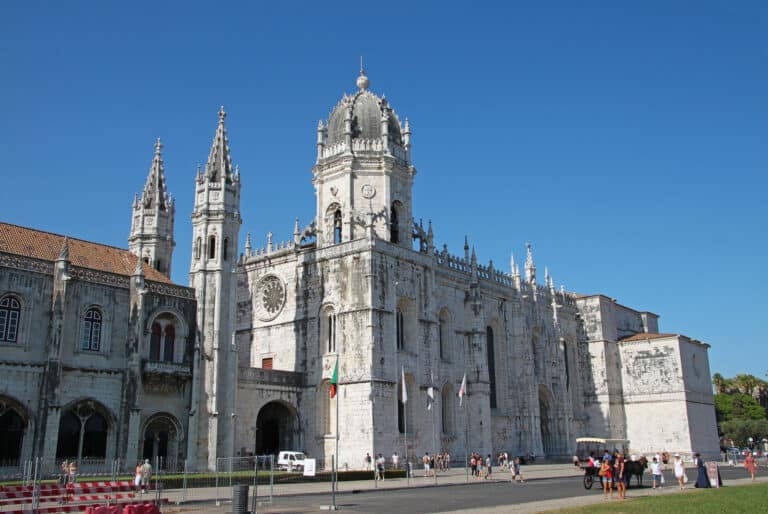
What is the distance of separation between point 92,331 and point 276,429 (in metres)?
15.3

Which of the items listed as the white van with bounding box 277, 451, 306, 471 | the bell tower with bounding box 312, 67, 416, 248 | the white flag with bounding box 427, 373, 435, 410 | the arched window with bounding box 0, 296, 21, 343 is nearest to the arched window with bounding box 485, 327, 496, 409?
the white flag with bounding box 427, 373, 435, 410

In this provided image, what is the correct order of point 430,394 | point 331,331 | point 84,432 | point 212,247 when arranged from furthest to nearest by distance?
point 331,331, point 430,394, point 212,247, point 84,432

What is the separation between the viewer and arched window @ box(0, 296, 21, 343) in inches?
1293

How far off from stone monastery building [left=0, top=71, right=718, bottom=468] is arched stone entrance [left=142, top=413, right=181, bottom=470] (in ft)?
0.34

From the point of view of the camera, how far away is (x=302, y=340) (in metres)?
46.9

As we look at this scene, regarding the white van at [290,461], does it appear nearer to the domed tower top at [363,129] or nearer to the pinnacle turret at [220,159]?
the pinnacle turret at [220,159]

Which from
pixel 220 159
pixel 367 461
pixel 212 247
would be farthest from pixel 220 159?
pixel 367 461

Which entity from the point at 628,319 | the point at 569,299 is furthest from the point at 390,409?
the point at 628,319

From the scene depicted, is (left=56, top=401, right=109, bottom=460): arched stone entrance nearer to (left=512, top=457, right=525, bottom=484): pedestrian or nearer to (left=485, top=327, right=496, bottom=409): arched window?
(left=512, top=457, right=525, bottom=484): pedestrian

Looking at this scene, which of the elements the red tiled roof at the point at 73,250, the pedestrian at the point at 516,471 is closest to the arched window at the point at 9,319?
the red tiled roof at the point at 73,250

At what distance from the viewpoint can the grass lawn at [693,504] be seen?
18.4m

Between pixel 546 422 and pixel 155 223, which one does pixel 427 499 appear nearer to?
pixel 155 223

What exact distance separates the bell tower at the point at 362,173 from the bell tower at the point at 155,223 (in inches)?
388

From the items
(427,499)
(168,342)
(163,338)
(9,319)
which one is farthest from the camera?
(168,342)
